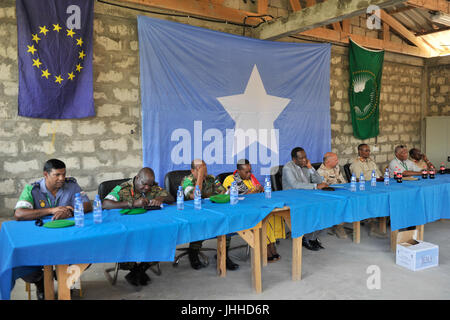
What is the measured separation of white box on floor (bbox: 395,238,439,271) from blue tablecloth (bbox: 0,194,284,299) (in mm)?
1485

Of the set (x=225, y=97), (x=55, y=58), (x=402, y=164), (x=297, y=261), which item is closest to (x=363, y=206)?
(x=297, y=261)

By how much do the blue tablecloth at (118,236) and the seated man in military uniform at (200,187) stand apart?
2.10ft

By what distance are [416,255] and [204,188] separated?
2.09m

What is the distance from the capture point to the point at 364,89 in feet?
23.3

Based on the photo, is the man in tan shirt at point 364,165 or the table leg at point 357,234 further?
the man in tan shirt at point 364,165

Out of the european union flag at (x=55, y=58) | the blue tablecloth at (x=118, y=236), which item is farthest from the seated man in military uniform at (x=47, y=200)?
the european union flag at (x=55, y=58)

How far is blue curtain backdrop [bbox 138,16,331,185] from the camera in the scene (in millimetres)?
4613

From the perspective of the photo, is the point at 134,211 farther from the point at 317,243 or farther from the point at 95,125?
the point at 317,243

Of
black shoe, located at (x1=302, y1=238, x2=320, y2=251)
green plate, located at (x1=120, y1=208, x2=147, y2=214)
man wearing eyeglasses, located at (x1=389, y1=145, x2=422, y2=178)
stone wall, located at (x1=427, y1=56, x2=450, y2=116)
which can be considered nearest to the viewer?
green plate, located at (x1=120, y1=208, x2=147, y2=214)

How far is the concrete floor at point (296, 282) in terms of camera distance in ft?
9.47

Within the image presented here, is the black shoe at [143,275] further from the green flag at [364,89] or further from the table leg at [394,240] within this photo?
the green flag at [364,89]

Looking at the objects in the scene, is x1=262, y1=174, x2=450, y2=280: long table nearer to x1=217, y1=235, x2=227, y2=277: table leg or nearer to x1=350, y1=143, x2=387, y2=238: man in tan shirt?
x1=217, y1=235, x2=227, y2=277: table leg

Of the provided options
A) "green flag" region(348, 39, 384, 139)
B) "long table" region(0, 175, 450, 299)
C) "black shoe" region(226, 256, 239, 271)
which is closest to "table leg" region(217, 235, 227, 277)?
"long table" region(0, 175, 450, 299)
